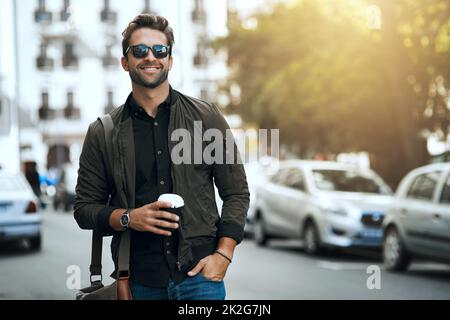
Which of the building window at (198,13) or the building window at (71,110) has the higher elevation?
the building window at (198,13)

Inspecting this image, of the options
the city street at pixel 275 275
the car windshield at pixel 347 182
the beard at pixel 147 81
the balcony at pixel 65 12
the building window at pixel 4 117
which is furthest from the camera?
the building window at pixel 4 117

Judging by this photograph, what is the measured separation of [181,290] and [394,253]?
33.2 feet

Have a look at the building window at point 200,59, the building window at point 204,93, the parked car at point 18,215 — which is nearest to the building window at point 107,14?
the building window at point 200,59

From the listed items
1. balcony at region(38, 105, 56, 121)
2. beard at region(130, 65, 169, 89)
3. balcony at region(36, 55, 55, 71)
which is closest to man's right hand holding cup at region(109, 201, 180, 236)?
beard at region(130, 65, 169, 89)

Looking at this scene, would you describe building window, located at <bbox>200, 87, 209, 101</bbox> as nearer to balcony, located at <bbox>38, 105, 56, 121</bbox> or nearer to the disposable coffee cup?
balcony, located at <bbox>38, 105, 56, 121</bbox>

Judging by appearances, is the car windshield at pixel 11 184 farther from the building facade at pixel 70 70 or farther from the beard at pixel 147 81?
the building facade at pixel 70 70

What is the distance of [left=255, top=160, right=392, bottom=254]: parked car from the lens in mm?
15406

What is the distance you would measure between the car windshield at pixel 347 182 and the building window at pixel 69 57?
149 feet

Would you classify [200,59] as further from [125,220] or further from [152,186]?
[125,220]

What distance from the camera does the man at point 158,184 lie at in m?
3.65

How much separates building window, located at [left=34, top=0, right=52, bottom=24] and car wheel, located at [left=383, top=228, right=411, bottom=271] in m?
39.8

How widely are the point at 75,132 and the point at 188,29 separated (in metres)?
18.6
